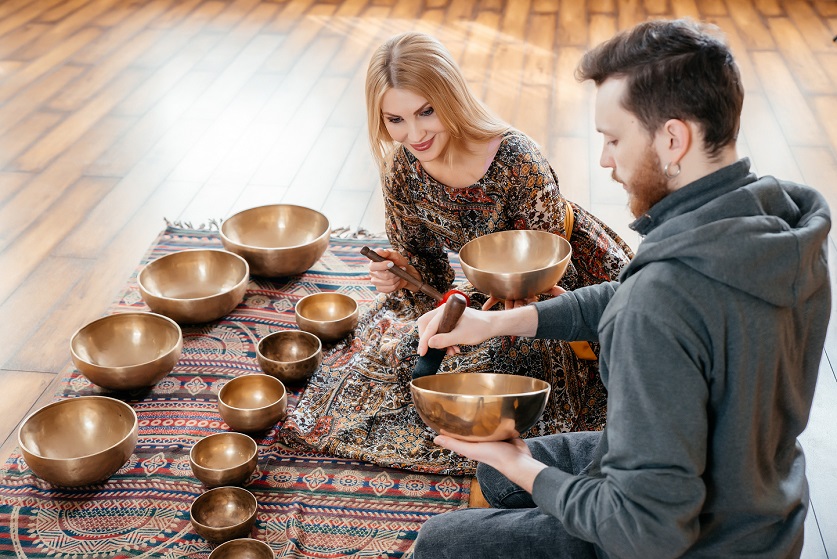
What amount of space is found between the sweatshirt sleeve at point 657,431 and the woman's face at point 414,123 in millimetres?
1122

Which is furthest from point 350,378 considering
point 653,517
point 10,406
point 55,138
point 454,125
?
point 55,138

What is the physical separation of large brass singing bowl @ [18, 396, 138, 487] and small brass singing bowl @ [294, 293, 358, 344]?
0.62 m

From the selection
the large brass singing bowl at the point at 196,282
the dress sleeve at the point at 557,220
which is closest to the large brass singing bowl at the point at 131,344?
the large brass singing bowl at the point at 196,282

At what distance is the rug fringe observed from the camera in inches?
130

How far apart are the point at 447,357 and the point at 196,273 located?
1.00 metres

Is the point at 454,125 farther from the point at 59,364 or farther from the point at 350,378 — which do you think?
the point at 59,364

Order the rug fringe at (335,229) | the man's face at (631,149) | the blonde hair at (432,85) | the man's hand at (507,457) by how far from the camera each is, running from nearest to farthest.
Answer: the man's face at (631,149) < the man's hand at (507,457) < the blonde hair at (432,85) < the rug fringe at (335,229)

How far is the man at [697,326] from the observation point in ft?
3.93

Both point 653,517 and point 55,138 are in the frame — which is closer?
point 653,517

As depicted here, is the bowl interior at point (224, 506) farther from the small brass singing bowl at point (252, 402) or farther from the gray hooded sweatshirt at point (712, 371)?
the gray hooded sweatshirt at point (712, 371)

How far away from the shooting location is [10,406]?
8.07ft

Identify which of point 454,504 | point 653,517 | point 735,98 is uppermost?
point 735,98

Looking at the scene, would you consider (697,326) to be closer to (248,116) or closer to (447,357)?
(447,357)

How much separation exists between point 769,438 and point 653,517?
220mm
